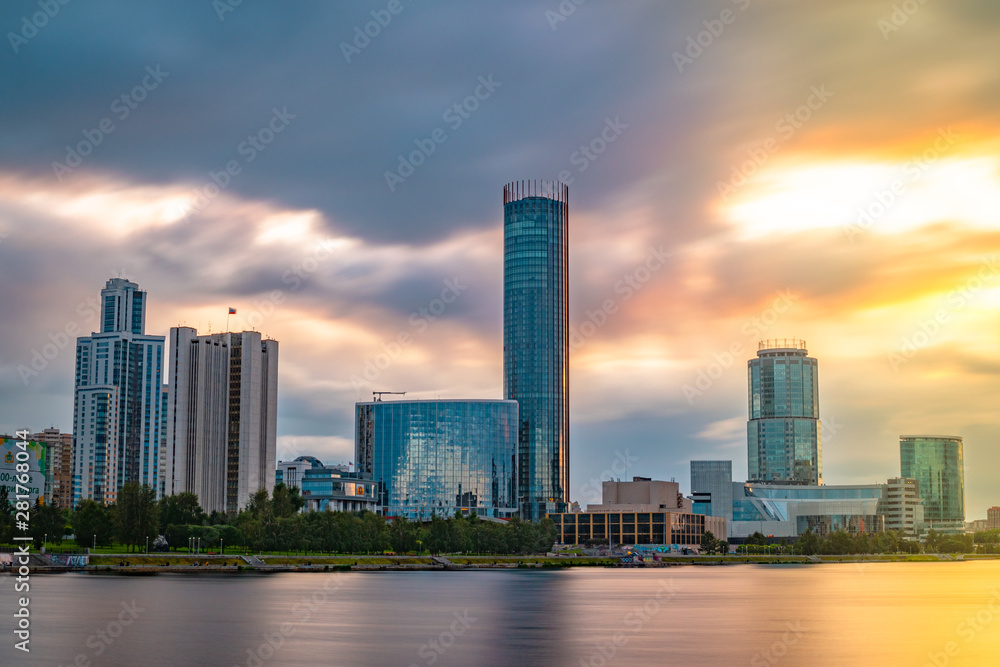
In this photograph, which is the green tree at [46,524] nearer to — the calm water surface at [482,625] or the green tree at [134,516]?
the green tree at [134,516]

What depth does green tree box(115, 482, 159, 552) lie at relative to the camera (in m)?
187

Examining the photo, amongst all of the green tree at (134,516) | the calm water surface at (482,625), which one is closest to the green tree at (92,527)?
the green tree at (134,516)

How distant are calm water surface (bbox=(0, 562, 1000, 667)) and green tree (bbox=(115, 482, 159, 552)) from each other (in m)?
39.5

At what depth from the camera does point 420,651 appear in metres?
73.0

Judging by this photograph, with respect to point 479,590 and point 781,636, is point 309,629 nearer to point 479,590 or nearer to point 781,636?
point 781,636

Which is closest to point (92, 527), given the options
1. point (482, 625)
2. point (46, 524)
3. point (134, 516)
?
point (46, 524)

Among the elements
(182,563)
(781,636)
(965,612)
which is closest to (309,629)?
(781,636)

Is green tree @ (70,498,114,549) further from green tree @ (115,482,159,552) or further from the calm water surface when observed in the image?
the calm water surface

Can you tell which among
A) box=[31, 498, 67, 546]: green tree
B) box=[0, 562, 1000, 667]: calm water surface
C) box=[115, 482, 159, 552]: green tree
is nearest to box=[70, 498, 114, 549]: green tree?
box=[31, 498, 67, 546]: green tree

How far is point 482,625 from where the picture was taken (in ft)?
299

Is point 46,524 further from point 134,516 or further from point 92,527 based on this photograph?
point 134,516

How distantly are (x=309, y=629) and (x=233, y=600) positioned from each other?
91.6 ft

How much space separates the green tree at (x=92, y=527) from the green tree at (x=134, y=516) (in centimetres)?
329

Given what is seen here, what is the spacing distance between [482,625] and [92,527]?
120 m
